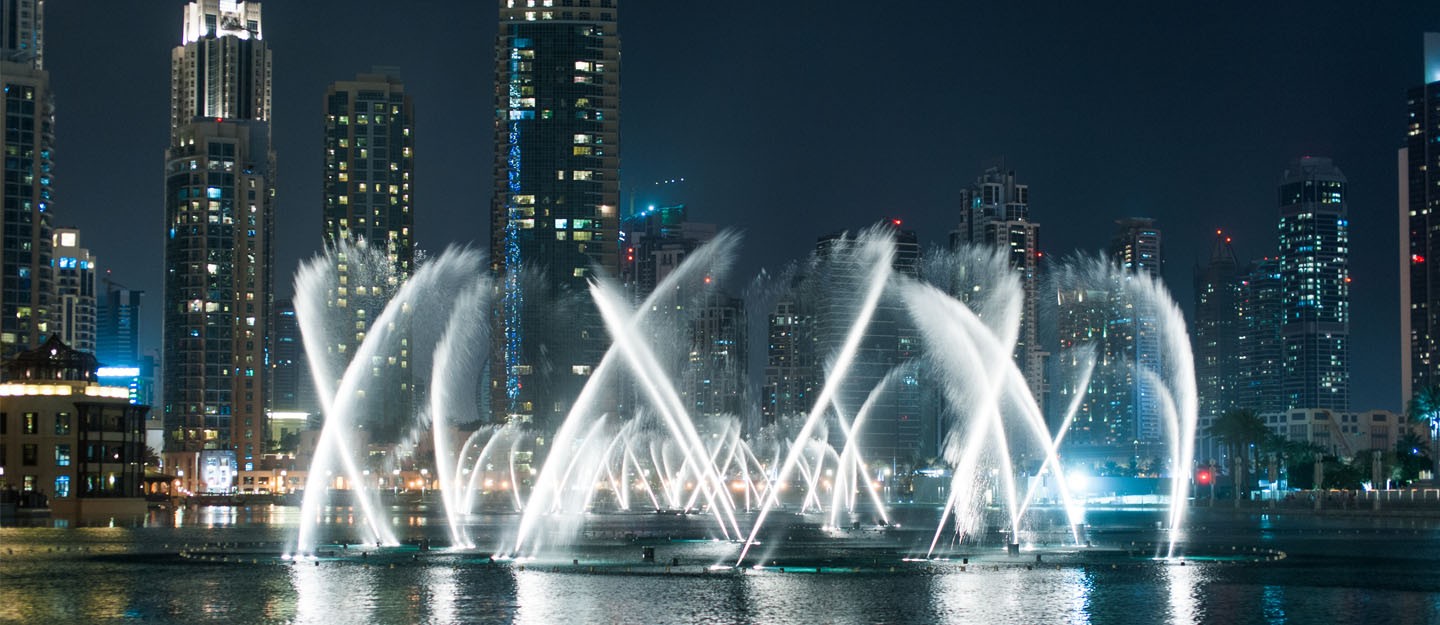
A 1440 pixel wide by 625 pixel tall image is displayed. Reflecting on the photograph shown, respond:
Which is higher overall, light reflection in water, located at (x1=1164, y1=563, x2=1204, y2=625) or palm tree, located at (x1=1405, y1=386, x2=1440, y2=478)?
palm tree, located at (x1=1405, y1=386, x2=1440, y2=478)

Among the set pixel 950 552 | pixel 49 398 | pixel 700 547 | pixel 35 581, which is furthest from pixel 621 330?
pixel 49 398

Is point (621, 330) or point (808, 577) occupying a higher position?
point (621, 330)

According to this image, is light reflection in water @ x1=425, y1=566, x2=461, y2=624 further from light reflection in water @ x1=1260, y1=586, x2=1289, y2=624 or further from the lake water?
light reflection in water @ x1=1260, y1=586, x2=1289, y2=624

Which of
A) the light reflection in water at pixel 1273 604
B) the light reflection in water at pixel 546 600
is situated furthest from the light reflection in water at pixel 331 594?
the light reflection in water at pixel 1273 604

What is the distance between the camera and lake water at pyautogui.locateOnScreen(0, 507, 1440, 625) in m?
45.2

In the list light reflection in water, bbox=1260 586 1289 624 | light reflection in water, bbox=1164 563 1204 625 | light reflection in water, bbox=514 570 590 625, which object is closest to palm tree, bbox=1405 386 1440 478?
light reflection in water, bbox=1164 563 1204 625

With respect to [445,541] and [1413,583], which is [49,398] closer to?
[445,541]

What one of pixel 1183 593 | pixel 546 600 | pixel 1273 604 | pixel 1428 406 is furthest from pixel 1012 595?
pixel 1428 406

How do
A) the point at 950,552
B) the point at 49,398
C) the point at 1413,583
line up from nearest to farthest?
the point at 1413,583 → the point at 950,552 → the point at 49,398

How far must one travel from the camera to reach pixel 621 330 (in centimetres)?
8281

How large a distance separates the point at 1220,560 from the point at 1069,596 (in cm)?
2027

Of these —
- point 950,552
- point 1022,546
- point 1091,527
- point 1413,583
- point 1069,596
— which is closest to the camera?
point 1069,596

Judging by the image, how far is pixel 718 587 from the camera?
54531mm

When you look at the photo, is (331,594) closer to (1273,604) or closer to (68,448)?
(1273,604)
